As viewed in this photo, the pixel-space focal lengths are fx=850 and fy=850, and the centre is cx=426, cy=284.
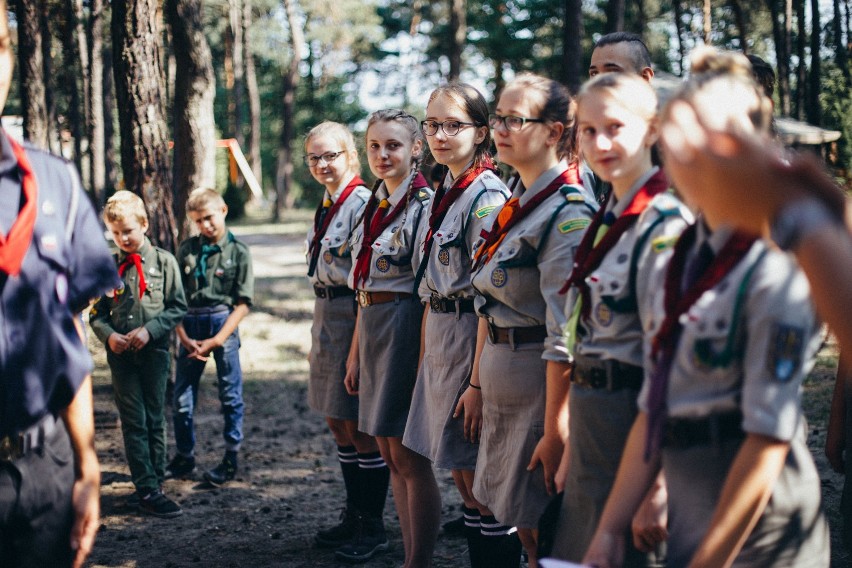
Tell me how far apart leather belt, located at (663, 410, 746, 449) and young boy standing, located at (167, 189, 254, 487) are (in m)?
4.57

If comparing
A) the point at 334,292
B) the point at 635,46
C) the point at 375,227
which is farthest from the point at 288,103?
the point at 635,46

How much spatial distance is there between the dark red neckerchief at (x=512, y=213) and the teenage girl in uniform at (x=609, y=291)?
62cm

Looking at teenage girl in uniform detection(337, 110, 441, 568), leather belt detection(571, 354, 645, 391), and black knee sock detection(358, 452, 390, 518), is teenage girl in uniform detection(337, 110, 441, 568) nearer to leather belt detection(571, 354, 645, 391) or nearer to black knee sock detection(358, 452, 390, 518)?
black knee sock detection(358, 452, 390, 518)

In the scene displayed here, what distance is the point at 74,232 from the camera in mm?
2459

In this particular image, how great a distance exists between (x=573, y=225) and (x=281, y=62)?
140ft

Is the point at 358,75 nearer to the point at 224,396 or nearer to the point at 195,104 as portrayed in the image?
the point at 195,104

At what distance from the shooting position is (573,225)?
120 inches

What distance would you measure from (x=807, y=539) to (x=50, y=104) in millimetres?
17202

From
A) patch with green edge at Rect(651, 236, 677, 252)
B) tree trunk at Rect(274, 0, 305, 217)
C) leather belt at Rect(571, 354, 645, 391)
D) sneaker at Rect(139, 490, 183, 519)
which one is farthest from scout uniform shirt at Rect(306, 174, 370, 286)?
tree trunk at Rect(274, 0, 305, 217)

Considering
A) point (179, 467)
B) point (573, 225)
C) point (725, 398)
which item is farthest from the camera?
point (179, 467)

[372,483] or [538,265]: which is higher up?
[538,265]

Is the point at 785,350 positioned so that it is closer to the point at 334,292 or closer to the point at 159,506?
the point at 334,292

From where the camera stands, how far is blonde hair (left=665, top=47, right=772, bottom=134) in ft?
5.99

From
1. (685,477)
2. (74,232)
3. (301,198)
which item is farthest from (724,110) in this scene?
(301,198)
